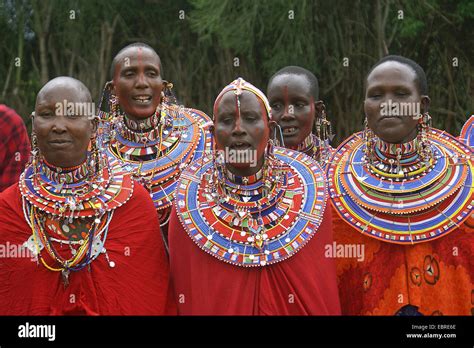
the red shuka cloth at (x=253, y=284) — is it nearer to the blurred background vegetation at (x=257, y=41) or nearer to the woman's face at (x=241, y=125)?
the woman's face at (x=241, y=125)

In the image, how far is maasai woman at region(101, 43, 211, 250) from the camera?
6.06m

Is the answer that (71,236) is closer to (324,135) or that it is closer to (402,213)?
(402,213)

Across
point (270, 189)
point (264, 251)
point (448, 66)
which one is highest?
point (448, 66)

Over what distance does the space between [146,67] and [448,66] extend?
8.43 m

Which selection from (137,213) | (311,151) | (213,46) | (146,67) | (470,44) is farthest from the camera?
(213,46)

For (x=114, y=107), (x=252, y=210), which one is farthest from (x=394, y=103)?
(x=114, y=107)

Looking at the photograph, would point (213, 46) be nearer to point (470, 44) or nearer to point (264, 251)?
point (470, 44)

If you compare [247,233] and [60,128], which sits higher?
[60,128]

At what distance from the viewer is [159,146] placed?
6.15m

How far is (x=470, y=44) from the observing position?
44.3 ft

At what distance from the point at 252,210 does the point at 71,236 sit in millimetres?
993

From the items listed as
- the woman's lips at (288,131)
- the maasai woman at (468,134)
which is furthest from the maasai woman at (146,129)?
the maasai woman at (468,134)

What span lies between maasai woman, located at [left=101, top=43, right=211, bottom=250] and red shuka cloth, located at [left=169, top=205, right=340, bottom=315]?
1.28m
